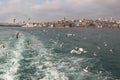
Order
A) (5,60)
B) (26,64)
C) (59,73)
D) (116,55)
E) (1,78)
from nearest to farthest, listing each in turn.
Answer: (1,78) < (59,73) < (26,64) < (5,60) < (116,55)

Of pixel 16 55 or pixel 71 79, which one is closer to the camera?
pixel 71 79

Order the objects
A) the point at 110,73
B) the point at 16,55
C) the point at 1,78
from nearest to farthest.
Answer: the point at 1,78
the point at 110,73
the point at 16,55

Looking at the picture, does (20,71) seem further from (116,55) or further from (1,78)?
(116,55)

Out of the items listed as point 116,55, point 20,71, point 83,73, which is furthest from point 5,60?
point 116,55

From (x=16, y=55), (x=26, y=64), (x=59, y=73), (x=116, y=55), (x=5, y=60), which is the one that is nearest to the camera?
(x=59, y=73)

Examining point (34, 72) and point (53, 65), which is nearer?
point (34, 72)

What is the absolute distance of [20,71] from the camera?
46562mm

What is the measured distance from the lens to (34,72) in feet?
152

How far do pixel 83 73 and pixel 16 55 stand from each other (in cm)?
2133

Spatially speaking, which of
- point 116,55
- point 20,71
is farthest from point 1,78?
point 116,55

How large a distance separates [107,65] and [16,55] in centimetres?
2175

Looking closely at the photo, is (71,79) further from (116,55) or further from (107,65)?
(116,55)

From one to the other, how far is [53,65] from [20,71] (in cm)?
808

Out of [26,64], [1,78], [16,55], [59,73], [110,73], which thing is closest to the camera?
[1,78]
